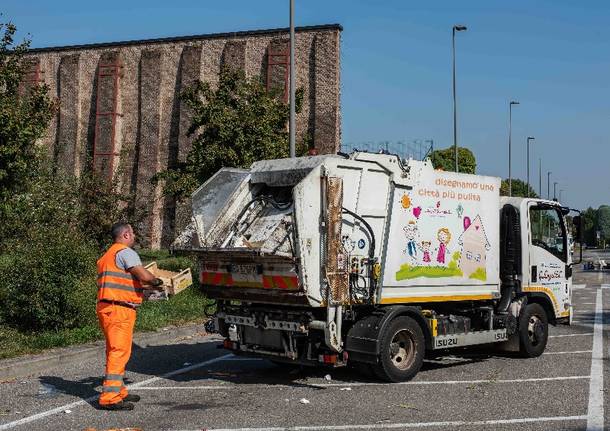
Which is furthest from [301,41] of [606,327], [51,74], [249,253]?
[249,253]

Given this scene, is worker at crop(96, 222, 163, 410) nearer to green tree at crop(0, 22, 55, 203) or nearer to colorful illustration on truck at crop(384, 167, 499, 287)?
colorful illustration on truck at crop(384, 167, 499, 287)

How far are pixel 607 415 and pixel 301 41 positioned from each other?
1385 inches

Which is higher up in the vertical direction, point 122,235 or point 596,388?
point 122,235

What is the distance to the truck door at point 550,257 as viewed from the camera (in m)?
11.5

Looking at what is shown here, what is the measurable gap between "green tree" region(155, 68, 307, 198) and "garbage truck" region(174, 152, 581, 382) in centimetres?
1187

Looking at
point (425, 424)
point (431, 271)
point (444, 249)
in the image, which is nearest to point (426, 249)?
point (431, 271)

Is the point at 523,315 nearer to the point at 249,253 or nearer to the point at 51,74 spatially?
the point at 249,253

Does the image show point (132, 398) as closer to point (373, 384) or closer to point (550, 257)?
point (373, 384)

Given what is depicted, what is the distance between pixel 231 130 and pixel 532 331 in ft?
41.4

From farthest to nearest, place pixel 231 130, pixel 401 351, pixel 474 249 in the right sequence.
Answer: pixel 231 130
pixel 474 249
pixel 401 351

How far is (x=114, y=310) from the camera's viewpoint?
7.90 meters

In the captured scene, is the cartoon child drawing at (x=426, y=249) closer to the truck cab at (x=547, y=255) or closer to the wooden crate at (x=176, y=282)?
the truck cab at (x=547, y=255)

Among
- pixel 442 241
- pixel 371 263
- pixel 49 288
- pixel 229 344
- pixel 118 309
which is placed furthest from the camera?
pixel 49 288

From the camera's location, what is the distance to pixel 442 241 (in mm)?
10008
